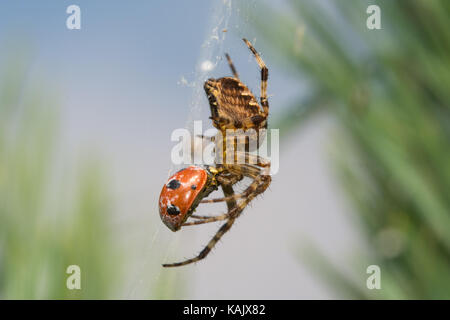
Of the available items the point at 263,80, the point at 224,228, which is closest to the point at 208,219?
the point at 224,228

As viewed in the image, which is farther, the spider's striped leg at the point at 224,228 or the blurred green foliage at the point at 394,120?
the spider's striped leg at the point at 224,228

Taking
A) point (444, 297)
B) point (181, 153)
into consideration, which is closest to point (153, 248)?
point (181, 153)

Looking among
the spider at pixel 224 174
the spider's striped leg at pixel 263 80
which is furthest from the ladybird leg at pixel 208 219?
the spider's striped leg at pixel 263 80

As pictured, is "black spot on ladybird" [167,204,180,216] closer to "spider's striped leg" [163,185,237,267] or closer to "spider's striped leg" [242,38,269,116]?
"spider's striped leg" [163,185,237,267]

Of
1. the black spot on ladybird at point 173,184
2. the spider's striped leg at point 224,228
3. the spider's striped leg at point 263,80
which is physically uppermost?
the spider's striped leg at point 263,80

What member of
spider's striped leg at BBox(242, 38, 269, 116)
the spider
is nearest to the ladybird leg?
the spider

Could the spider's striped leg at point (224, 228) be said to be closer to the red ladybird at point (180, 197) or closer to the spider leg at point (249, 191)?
the spider leg at point (249, 191)

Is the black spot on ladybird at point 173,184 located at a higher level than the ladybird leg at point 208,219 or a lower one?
higher

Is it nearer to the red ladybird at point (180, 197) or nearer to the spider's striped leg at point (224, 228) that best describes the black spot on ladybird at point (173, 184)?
the red ladybird at point (180, 197)

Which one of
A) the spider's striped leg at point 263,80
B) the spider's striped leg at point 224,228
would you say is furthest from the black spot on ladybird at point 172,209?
the spider's striped leg at point 263,80
